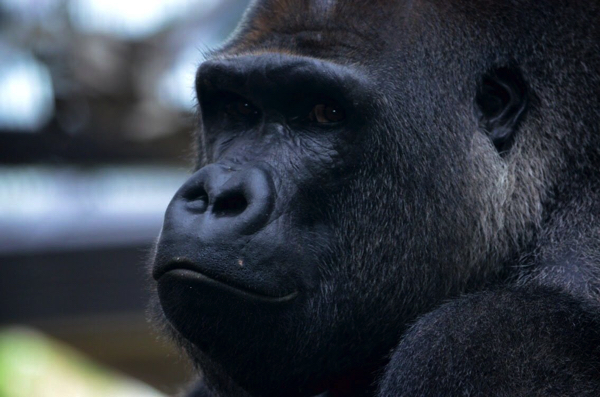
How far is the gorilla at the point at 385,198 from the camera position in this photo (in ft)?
10.0

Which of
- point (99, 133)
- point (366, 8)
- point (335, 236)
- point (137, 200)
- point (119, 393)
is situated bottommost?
point (119, 393)

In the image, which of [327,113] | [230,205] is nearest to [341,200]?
[327,113]

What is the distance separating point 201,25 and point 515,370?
7.65m

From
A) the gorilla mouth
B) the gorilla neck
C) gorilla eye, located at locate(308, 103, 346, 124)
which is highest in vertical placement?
gorilla eye, located at locate(308, 103, 346, 124)

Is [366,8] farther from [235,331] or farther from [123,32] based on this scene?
[123,32]

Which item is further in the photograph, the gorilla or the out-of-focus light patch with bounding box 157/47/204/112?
the out-of-focus light patch with bounding box 157/47/204/112

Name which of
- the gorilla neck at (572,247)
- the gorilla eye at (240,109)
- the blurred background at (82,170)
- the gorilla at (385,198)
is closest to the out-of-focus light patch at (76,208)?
the blurred background at (82,170)

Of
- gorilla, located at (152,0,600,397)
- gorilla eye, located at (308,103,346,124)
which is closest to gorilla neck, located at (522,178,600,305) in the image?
gorilla, located at (152,0,600,397)

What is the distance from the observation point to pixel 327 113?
3.40m

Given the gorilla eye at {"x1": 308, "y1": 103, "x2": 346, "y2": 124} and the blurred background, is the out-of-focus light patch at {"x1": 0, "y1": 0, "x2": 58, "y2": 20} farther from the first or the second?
the gorilla eye at {"x1": 308, "y1": 103, "x2": 346, "y2": 124}

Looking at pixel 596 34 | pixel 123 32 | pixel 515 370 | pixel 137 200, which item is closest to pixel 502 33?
pixel 596 34

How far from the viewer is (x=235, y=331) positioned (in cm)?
313

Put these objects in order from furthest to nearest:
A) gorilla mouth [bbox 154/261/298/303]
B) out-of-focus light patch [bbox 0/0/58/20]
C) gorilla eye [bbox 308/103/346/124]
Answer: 1. out-of-focus light patch [bbox 0/0/58/20]
2. gorilla eye [bbox 308/103/346/124]
3. gorilla mouth [bbox 154/261/298/303]

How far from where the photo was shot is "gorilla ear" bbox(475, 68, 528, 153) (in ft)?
11.4
